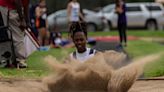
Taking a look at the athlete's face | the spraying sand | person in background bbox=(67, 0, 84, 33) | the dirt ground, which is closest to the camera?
the spraying sand

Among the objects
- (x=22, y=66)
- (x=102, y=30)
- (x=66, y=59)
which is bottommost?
(x=102, y=30)

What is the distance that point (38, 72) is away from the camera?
31.2 ft

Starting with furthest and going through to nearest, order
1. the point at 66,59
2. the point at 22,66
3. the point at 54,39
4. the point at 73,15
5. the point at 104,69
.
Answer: the point at 54,39
the point at 73,15
the point at 22,66
the point at 66,59
the point at 104,69

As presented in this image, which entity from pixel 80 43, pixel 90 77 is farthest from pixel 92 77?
pixel 80 43

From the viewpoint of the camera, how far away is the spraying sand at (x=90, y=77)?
20.8 ft

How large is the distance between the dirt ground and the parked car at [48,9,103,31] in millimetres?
25600

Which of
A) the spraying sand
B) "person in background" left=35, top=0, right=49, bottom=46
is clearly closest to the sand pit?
the spraying sand

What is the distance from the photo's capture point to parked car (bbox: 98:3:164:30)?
1419 inches

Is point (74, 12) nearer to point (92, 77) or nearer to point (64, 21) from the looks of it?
point (92, 77)

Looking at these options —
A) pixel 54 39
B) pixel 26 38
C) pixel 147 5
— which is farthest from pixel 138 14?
pixel 26 38

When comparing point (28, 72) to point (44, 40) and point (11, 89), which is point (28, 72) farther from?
point (44, 40)

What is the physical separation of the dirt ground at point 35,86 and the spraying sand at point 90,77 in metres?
0.33

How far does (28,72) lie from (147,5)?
28264mm

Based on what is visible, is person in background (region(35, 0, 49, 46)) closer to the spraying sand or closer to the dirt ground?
the dirt ground
